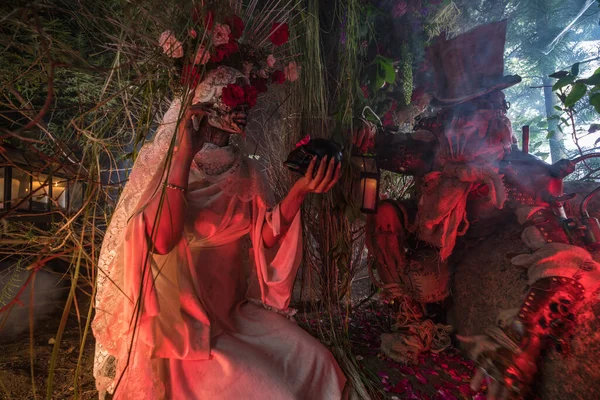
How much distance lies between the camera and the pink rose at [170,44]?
1254mm

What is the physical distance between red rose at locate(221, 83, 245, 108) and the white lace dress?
0.24 m

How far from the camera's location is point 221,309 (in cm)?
150

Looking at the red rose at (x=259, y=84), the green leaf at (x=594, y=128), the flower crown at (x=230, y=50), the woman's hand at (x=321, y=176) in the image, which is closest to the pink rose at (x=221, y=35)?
the flower crown at (x=230, y=50)

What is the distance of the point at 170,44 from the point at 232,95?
29cm

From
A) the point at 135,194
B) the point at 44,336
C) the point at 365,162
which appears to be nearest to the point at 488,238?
the point at 365,162

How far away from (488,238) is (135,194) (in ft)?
6.27

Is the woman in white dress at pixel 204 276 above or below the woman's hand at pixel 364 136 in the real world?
below

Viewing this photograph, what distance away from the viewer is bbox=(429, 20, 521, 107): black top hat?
1.81 metres

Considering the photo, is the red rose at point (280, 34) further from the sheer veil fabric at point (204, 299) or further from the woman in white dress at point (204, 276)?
the sheer veil fabric at point (204, 299)

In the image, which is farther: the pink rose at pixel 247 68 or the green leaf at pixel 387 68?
the green leaf at pixel 387 68

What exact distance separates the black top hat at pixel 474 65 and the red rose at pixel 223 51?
1.22m

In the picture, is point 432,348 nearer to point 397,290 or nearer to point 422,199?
point 397,290

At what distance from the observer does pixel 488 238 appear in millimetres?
2105

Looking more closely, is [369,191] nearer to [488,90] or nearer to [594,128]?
[488,90]
